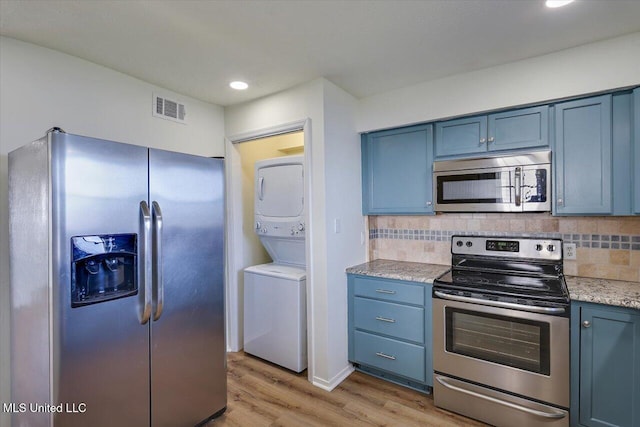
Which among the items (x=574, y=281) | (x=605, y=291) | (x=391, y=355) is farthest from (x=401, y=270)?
(x=605, y=291)

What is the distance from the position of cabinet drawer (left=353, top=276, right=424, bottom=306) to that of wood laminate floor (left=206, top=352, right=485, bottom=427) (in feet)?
2.26

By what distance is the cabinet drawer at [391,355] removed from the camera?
2330mm

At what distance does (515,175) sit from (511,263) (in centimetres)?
66

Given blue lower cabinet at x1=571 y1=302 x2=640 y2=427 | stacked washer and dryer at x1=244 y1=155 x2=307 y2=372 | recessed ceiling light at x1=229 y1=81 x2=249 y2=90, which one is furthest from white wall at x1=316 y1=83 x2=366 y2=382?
blue lower cabinet at x1=571 y1=302 x2=640 y2=427

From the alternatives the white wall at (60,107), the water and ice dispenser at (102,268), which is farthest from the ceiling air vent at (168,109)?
the water and ice dispenser at (102,268)

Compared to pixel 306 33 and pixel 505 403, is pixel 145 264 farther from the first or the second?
pixel 505 403

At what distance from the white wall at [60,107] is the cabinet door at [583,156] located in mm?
2881

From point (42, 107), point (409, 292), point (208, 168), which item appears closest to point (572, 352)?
point (409, 292)

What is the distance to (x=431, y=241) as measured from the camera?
2.88 m

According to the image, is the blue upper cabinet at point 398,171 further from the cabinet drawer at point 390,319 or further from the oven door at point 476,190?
the cabinet drawer at point 390,319

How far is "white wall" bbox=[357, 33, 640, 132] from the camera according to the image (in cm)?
189

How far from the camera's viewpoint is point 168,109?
8.66 feet

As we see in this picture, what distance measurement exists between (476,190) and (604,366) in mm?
1277

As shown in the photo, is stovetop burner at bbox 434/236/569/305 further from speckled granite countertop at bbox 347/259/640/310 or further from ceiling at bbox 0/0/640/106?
ceiling at bbox 0/0/640/106
